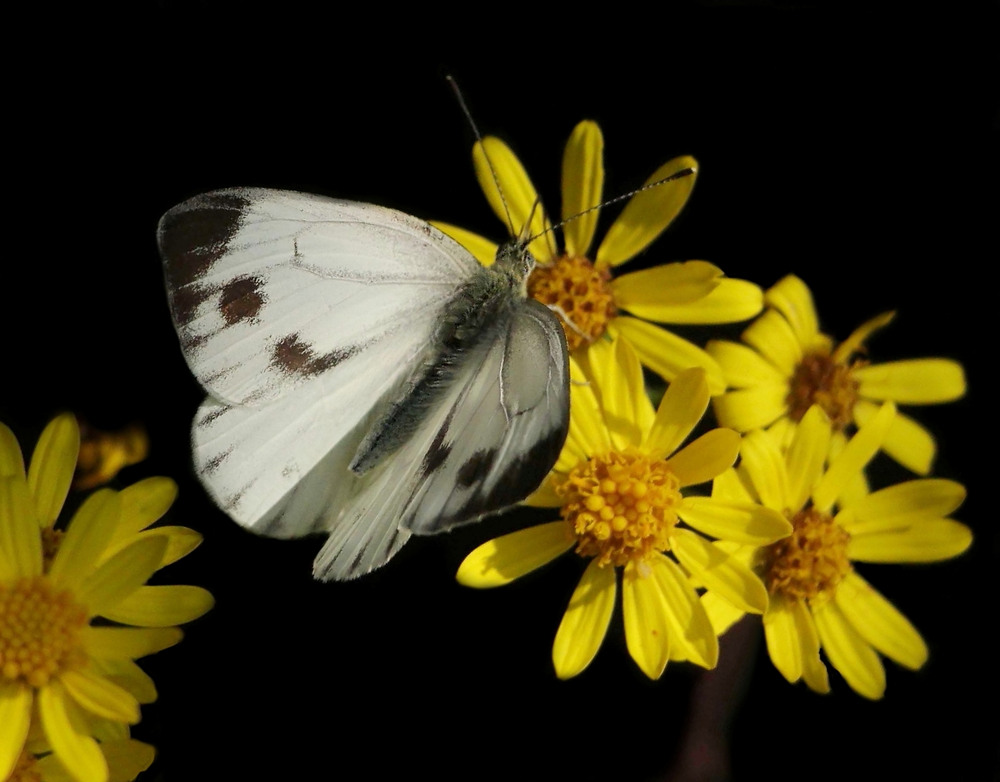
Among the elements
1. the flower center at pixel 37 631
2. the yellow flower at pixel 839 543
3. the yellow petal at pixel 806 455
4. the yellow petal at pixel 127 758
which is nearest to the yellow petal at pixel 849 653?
the yellow flower at pixel 839 543

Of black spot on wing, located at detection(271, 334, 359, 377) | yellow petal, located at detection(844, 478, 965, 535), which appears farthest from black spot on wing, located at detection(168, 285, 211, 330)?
yellow petal, located at detection(844, 478, 965, 535)

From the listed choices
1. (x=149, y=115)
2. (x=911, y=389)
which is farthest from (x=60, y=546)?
(x=911, y=389)

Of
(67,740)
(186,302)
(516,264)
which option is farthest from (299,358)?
(67,740)

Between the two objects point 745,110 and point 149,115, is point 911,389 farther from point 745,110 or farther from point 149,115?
point 149,115

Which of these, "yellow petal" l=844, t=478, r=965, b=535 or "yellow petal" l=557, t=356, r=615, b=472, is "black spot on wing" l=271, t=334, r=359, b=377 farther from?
"yellow petal" l=844, t=478, r=965, b=535

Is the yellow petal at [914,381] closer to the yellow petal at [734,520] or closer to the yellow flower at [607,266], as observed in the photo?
the yellow flower at [607,266]

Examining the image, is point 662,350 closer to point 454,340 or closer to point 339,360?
point 454,340
